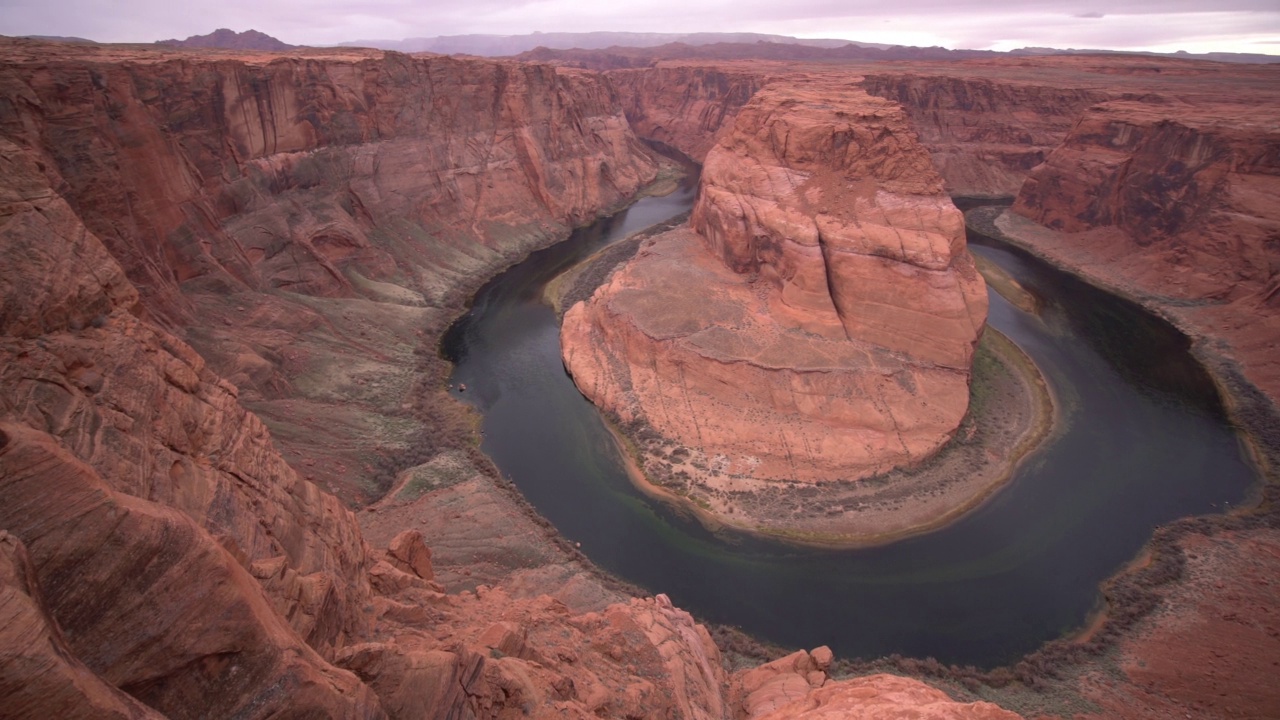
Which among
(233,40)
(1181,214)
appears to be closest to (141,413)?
(1181,214)

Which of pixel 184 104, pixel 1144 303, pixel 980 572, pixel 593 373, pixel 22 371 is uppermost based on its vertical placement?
pixel 184 104

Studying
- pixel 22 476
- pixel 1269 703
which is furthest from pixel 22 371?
pixel 1269 703

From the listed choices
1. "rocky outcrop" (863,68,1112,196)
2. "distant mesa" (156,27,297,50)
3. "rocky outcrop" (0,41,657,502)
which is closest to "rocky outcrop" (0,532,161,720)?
"rocky outcrop" (0,41,657,502)

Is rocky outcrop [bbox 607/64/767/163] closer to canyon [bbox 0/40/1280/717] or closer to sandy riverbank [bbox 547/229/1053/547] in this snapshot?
canyon [bbox 0/40/1280/717]

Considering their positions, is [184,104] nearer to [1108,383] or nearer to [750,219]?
[750,219]

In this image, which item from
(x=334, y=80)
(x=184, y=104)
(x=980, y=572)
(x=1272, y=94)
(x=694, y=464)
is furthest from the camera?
(x=1272, y=94)

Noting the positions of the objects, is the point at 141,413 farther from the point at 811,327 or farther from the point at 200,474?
the point at 811,327

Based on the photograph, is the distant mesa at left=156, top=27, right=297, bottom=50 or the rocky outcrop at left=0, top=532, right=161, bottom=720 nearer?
the rocky outcrop at left=0, top=532, right=161, bottom=720
